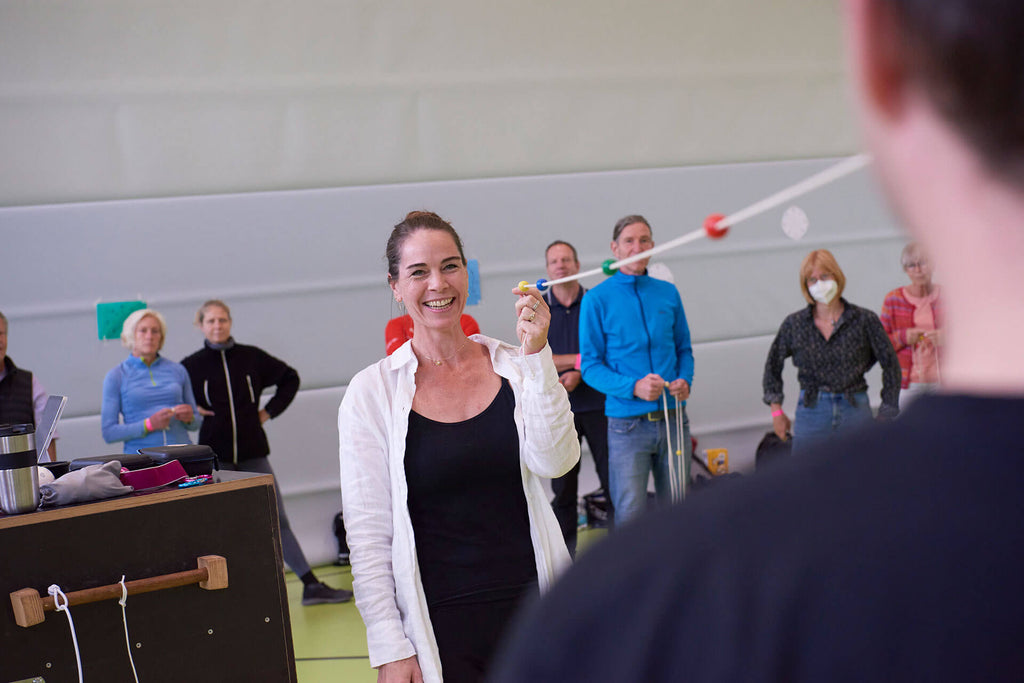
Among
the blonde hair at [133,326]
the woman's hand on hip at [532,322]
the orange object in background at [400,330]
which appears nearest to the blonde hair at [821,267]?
the orange object in background at [400,330]

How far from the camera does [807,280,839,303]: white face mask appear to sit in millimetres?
4840

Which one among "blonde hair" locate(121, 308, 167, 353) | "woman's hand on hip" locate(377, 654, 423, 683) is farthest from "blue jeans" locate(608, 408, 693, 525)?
"woman's hand on hip" locate(377, 654, 423, 683)

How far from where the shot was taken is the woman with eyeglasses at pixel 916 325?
5340 mm

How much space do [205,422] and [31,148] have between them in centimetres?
187

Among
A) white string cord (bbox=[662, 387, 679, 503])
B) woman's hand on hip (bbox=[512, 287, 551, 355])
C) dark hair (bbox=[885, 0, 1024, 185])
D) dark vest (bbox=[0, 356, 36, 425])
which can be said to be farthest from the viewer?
white string cord (bbox=[662, 387, 679, 503])

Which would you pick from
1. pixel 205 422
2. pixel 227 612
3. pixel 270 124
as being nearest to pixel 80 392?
pixel 205 422

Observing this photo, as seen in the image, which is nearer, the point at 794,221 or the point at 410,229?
the point at 410,229

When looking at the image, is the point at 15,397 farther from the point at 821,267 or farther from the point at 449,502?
the point at 821,267

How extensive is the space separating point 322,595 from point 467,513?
319cm

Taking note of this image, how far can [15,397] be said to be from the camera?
4344 mm

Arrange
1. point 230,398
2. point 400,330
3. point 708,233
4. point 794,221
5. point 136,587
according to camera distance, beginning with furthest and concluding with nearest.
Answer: point 794,221
point 230,398
point 400,330
point 136,587
point 708,233

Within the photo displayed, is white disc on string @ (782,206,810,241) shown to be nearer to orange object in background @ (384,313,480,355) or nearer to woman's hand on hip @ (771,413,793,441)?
woman's hand on hip @ (771,413,793,441)

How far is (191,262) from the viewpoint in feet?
18.2

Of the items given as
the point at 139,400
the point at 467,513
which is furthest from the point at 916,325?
the point at 139,400
